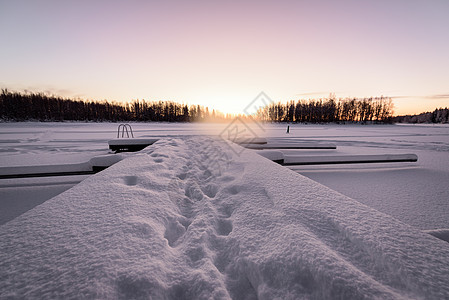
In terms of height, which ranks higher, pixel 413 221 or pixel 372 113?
pixel 372 113

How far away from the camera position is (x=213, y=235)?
1.38 meters

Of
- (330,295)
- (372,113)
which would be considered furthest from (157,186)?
(372,113)

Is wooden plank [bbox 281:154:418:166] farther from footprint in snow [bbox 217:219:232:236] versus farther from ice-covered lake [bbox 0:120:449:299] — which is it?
footprint in snow [bbox 217:219:232:236]

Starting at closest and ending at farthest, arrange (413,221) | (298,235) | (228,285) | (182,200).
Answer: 1. (228,285)
2. (298,235)
3. (182,200)
4. (413,221)

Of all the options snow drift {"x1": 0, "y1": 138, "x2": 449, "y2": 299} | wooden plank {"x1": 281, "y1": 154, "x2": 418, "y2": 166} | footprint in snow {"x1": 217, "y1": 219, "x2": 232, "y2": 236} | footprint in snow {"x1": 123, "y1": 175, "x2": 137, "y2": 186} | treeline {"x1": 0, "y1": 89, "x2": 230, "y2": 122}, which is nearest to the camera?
snow drift {"x1": 0, "y1": 138, "x2": 449, "y2": 299}

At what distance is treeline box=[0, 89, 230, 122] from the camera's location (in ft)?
165

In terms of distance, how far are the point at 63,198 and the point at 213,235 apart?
52.8 inches

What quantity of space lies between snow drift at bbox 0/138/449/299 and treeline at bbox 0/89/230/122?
66.9 m

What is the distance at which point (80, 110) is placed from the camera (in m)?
58.2

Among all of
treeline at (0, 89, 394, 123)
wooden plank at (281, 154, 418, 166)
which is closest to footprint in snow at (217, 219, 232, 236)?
wooden plank at (281, 154, 418, 166)

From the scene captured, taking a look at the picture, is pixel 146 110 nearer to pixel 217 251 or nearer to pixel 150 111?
pixel 150 111

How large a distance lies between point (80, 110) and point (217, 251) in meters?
75.5

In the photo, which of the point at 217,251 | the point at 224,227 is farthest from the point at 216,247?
the point at 224,227

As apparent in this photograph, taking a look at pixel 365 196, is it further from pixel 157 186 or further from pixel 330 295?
pixel 157 186
